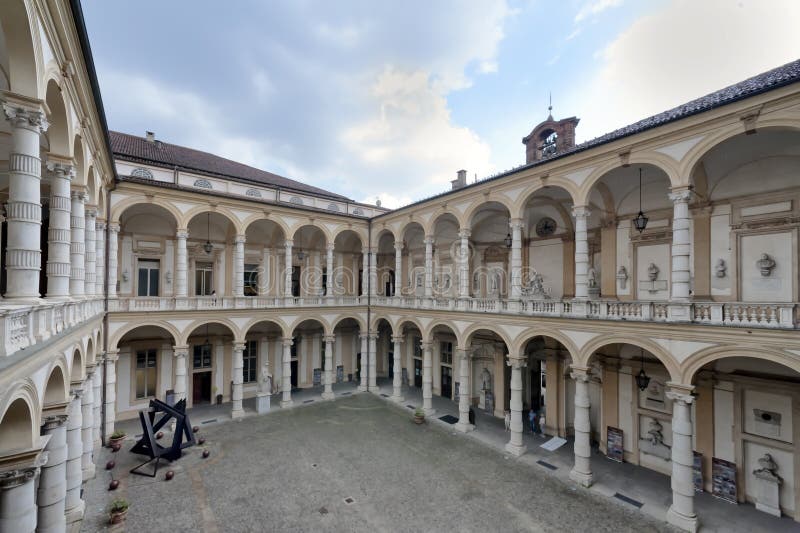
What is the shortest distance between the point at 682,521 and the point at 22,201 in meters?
17.2

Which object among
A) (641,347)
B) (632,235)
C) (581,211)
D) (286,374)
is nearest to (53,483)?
(286,374)

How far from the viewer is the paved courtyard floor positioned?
1062 cm

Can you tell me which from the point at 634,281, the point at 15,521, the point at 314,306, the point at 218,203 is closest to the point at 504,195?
the point at 634,281

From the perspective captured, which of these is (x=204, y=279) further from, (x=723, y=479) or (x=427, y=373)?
(x=723, y=479)

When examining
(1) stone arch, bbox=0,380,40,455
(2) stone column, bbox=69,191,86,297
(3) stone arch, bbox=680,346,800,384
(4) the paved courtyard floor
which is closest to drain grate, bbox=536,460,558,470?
(4) the paved courtyard floor

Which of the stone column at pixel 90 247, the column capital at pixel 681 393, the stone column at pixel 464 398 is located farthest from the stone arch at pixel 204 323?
the column capital at pixel 681 393

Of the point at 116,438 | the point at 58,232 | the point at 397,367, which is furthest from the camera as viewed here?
the point at 397,367

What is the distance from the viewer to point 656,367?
13688mm

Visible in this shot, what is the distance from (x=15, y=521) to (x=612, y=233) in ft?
61.3

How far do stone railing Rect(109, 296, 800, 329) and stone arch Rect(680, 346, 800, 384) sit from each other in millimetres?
695

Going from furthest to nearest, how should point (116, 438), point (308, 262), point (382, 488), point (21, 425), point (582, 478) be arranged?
1. point (308, 262)
2. point (116, 438)
3. point (582, 478)
4. point (382, 488)
5. point (21, 425)

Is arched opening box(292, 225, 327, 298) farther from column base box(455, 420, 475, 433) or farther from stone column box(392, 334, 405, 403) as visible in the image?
column base box(455, 420, 475, 433)

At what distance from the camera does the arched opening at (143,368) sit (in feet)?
60.9

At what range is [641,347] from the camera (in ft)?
39.8
